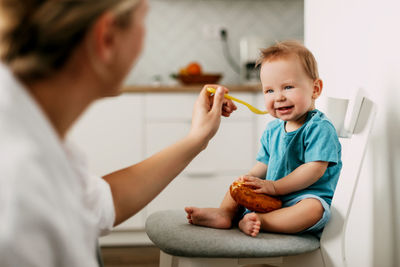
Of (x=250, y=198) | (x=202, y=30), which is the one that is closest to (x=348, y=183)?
(x=250, y=198)

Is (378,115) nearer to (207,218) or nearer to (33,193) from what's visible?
(207,218)

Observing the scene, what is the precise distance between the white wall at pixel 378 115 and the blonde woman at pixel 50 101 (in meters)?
0.77

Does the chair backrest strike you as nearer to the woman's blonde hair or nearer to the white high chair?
the white high chair

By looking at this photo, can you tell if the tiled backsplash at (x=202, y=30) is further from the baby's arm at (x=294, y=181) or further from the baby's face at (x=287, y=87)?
the baby's arm at (x=294, y=181)

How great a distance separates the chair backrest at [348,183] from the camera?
39.4 inches

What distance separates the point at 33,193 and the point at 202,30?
9.64 ft

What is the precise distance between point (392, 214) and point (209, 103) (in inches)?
23.8

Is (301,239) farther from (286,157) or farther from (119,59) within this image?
(119,59)

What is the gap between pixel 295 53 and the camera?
1160 mm

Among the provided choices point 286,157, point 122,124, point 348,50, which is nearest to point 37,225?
point 286,157

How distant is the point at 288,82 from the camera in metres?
1.15

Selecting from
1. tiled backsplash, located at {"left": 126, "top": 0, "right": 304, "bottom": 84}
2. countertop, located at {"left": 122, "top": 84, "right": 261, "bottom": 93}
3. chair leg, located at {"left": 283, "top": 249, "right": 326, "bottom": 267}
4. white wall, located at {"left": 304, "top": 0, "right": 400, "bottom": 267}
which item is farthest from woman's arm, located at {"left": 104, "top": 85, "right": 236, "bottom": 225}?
tiled backsplash, located at {"left": 126, "top": 0, "right": 304, "bottom": 84}

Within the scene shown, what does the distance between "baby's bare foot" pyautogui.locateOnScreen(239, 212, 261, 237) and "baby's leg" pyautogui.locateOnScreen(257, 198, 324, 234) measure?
0.14 ft

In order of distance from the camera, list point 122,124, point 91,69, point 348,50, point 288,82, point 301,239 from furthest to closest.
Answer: point 122,124
point 348,50
point 288,82
point 301,239
point 91,69
